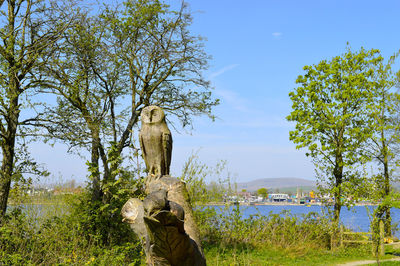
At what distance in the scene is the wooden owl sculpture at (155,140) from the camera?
15.6 ft

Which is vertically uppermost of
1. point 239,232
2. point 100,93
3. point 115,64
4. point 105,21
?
point 105,21

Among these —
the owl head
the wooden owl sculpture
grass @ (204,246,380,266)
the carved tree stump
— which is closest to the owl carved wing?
the wooden owl sculpture

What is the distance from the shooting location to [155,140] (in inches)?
188

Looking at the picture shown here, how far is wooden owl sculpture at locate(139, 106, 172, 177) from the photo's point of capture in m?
4.75

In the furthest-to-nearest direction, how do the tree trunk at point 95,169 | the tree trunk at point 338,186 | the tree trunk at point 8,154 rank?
the tree trunk at point 338,186 → the tree trunk at point 95,169 → the tree trunk at point 8,154

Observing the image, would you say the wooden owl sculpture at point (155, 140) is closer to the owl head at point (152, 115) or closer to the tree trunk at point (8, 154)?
the owl head at point (152, 115)

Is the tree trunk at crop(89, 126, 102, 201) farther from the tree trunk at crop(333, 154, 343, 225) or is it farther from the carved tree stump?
the tree trunk at crop(333, 154, 343, 225)

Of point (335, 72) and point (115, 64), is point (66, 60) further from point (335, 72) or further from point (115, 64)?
point (335, 72)

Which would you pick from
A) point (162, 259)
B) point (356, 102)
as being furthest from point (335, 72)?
point (162, 259)

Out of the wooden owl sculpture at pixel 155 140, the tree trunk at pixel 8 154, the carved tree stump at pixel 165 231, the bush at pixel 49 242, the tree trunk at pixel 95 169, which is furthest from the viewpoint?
the tree trunk at pixel 95 169

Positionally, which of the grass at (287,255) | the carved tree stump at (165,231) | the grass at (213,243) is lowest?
the grass at (287,255)

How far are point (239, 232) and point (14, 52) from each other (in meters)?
9.30

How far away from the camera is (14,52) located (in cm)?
973

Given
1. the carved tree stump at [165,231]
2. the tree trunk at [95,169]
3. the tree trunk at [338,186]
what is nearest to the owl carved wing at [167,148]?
the carved tree stump at [165,231]
